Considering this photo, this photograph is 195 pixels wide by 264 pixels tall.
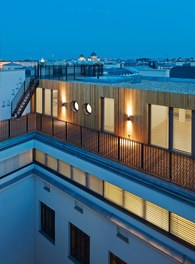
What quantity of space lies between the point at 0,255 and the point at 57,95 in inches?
304

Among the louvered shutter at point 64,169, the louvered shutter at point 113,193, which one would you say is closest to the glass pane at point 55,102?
the louvered shutter at point 64,169

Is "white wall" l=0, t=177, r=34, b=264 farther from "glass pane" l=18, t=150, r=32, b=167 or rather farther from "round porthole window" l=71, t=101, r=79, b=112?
"round porthole window" l=71, t=101, r=79, b=112

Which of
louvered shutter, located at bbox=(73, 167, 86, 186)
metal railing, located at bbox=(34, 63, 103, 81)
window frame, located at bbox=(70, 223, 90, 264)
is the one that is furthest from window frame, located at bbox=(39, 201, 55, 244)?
metal railing, located at bbox=(34, 63, 103, 81)

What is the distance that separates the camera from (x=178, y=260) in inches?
356

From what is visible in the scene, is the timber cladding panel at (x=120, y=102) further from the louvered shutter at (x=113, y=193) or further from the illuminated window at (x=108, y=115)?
the louvered shutter at (x=113, y=193)

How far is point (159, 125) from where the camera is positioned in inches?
488

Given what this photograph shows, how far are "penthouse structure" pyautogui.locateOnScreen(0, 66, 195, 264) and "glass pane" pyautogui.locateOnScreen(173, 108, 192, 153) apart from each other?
0.04 meters

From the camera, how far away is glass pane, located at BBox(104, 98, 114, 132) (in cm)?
1410

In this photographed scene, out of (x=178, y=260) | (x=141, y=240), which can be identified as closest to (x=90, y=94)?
(x=141, y=240)

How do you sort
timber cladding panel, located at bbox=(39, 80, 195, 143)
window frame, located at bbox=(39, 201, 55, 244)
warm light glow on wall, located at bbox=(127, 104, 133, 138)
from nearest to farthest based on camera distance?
timber cladding panel, located at bbox=(39, 80, 195, 143) < warm light glow on wall, located at bbox=(127, 104, 133, 138) < window frame, located at bbox=(39, 201, 55, 244)

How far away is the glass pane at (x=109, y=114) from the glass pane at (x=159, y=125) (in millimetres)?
A: 2113

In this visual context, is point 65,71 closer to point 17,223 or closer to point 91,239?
point 17,223

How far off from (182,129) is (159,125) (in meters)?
0.96

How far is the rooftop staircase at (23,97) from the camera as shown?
1718cm
